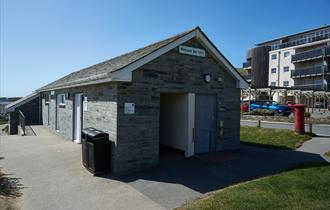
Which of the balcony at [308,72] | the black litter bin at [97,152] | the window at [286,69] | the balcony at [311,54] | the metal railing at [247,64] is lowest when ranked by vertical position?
the black litter bin at [97,152]

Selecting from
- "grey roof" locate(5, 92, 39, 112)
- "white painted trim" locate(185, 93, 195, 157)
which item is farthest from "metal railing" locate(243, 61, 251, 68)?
"white painted trim" locate(185, 93, 195, 157)

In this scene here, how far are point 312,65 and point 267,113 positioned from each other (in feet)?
71.7

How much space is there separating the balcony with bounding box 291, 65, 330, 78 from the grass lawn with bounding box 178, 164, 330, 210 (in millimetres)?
39224

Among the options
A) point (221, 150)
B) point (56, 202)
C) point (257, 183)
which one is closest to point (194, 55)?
point (221, 150)

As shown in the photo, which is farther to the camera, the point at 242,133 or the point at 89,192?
the point at 242,133

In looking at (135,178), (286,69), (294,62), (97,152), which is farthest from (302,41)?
(97,152)

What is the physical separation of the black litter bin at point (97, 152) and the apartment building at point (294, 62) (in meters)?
33.0

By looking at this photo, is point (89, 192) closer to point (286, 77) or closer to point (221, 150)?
point (221, 150)

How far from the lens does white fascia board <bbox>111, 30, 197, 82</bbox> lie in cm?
710

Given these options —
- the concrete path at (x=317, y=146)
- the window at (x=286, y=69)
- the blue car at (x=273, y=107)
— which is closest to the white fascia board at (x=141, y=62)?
the concrete path at (x=317, y=146)

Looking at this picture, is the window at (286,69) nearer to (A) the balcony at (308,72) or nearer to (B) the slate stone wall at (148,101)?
(A) the balcony at (308,72)

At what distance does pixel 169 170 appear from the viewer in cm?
764

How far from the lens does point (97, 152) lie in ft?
24.0

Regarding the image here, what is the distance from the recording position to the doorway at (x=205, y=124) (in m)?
9.55
